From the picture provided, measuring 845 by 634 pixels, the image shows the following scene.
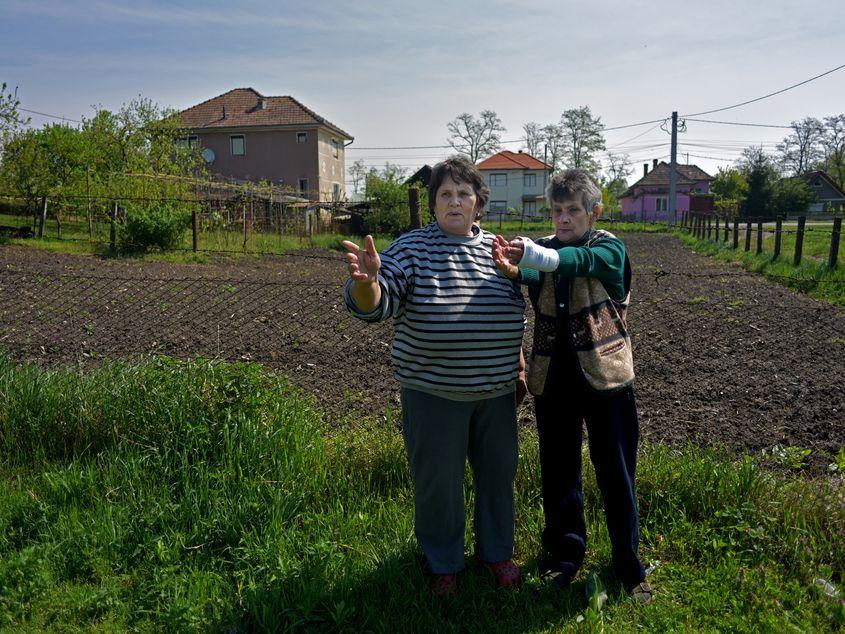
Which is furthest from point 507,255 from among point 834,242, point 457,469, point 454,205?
point 834,242

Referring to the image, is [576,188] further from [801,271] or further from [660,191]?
[660,191]

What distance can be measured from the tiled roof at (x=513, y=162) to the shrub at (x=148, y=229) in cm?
6245

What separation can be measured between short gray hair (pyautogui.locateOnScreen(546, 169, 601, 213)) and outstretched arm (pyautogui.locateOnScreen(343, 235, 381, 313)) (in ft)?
2.44

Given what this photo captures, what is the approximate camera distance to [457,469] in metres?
2.72

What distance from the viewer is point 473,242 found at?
273cm

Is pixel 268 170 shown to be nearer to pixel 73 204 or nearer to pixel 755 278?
pixel 73 204

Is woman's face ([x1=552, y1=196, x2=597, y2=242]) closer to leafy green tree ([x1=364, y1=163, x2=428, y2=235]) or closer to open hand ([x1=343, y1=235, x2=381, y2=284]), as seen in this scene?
open hand ([x1=343, y1=235, x2=381, y2=284])

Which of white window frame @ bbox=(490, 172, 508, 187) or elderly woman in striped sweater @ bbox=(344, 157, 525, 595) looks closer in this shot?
elderly woman in striped sweater @ bbox=(344, 157, 525, 595)

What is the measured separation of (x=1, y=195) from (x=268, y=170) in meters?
28.7

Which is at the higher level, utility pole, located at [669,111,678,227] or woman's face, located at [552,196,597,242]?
utility pole, located at [669,111,678,227]

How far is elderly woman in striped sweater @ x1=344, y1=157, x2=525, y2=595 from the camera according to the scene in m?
2.60

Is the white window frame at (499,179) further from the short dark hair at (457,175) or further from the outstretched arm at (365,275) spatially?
the outstretched arm at (365,275)

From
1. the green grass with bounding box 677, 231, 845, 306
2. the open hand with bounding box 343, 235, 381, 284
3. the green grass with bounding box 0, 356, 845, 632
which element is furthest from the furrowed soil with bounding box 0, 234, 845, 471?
the open hand with bounding box 343, 235, 381, 284

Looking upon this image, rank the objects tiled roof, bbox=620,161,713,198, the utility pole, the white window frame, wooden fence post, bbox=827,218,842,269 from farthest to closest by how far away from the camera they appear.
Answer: the white window frame
tiled roof, bbox=620,161,713,198
the utility pole
wooden fence post, bbox=827,218,842,269
